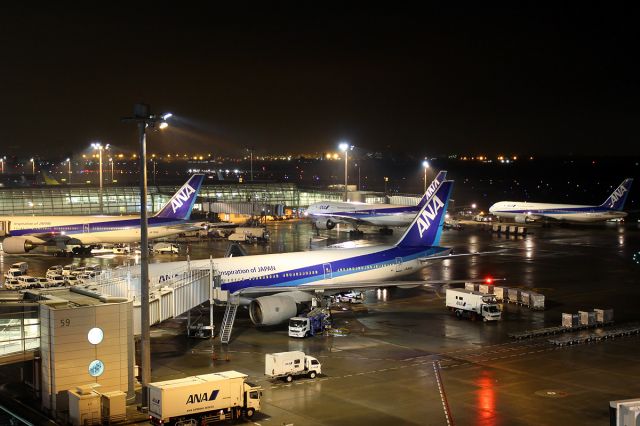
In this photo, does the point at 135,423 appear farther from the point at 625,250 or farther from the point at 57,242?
the point at 625,250

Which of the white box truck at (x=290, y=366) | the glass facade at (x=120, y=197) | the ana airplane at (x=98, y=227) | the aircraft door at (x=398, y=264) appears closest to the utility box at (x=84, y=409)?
the white box truck at (x=290, y=366)

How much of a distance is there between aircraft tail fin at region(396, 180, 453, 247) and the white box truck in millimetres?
19047

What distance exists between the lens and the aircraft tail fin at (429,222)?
4962 centimetres

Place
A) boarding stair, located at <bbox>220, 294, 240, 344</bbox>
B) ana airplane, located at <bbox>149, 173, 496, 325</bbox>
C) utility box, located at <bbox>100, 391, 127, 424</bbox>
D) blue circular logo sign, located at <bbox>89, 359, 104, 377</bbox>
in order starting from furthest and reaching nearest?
ana airplane, located at <bbox>149, 173, 496, 325</bbox> < boarding stair, located at <bbox>220, 294, 240, 344</bbox> < blue circular logo sign, located at <bbox>89, 359, 104, 377</bbox> < utility box, located at <bbox>100, 391, 127, 424</bbox>

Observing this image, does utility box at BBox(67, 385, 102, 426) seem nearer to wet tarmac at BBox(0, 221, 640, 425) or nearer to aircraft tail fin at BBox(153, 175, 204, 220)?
wet tarmac at BBox(0, 221, 640, 425)

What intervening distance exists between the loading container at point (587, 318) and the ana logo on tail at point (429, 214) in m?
12.1

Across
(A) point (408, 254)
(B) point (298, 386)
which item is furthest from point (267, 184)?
(B) point (298, 386)

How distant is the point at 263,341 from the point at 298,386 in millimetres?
8110

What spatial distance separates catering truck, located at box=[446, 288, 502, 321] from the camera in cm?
4331

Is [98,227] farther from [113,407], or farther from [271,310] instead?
[113,407]

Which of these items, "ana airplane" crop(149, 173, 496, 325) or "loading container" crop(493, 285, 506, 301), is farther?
"loading container" crop(493, 285, 506, 301)

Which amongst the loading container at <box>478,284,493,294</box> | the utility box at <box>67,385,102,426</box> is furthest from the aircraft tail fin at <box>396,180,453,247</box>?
the utility box at <box>67,385,102,426</box>

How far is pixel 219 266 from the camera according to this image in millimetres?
42156

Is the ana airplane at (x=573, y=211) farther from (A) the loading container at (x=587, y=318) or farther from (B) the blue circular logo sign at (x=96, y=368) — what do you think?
(B) the blue circular logo sign at (x=96, y=368)
